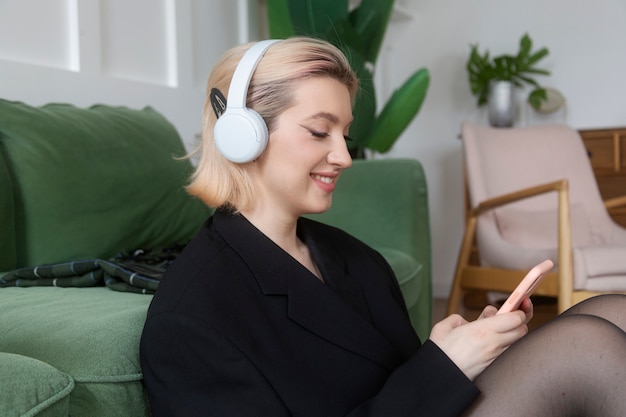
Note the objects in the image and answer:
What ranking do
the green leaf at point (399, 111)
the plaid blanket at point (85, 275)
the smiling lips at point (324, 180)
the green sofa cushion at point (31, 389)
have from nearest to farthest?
the green sofa cushion at point (31, 389)
the smiling lips at point (324, 180)
the plaid blanket at point (85, 275)
the green leaf at point (399, 111)

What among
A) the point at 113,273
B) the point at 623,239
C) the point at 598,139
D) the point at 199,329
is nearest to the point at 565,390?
the point at 199,329

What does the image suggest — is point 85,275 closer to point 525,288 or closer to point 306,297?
point 306,297

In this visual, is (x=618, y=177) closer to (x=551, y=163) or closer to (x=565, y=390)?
(x=551, y=163)

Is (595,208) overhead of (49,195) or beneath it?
beneath

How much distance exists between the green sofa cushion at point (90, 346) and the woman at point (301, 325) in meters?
0.04

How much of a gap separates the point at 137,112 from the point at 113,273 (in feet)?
2.26

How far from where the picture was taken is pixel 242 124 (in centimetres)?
97

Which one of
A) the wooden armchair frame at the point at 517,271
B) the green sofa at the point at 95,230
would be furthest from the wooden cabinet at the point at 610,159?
the green sofa at the point at 95,230

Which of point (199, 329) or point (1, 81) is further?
point (1, 81)

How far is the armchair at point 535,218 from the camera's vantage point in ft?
7.51

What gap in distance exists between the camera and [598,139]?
3.40 meters

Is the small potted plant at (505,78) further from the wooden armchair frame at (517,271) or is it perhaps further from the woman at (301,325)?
the woman at (301,325)

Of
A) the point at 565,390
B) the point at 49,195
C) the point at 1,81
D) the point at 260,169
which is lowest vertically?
the point at 565,390

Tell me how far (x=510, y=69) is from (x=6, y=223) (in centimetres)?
277
